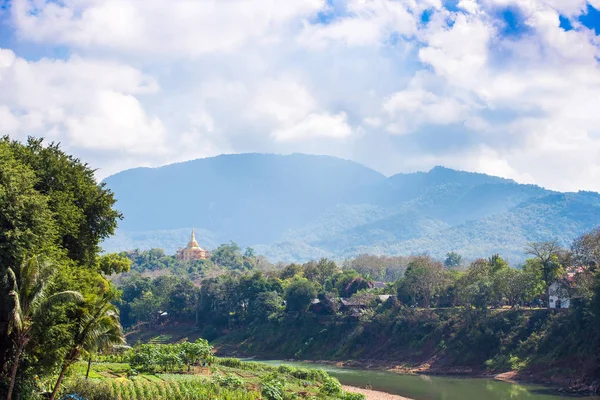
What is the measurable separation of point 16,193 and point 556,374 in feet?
150

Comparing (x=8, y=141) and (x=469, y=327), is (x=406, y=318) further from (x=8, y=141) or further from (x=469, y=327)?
(x=8, y=141)

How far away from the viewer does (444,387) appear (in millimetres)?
56156

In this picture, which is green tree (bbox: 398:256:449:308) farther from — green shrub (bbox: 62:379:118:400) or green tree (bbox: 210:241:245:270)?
green tree (bbox: 210:241:245:270)

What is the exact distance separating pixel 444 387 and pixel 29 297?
40.2 m

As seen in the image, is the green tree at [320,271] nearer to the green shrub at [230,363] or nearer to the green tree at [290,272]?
the green tree at [290,272]

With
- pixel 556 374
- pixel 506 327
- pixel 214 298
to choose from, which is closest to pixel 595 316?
pixel 556 374

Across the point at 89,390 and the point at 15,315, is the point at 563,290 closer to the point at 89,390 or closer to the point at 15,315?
the point at 89,390

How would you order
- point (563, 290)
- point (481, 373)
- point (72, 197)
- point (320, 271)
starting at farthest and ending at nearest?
point (320, 271), point (563, 290), point (481, 373), point (72, 197)

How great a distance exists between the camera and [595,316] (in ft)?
180

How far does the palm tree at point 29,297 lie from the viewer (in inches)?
949

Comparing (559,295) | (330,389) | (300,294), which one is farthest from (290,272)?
(330,389)

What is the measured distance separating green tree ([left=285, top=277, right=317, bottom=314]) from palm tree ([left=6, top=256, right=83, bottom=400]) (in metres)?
65.4

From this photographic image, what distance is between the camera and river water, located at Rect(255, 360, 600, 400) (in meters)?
50.2

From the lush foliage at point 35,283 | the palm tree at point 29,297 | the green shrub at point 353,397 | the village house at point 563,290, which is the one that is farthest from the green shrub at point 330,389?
the village house at point 563,290
